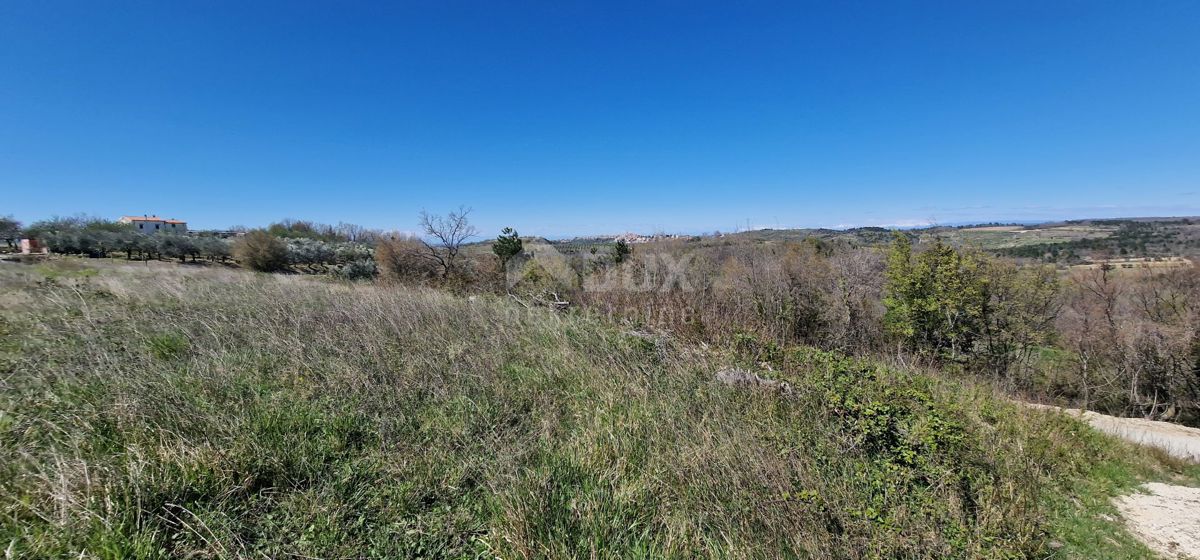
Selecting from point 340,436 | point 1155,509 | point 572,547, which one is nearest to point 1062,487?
point 1155,509

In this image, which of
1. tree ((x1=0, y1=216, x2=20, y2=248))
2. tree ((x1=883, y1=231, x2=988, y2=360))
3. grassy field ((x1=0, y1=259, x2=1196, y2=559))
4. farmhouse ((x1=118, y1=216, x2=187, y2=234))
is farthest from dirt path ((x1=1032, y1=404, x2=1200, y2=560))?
farmhouse ((x1=118, y1=216, x2=187, y2=234))

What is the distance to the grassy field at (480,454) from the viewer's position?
6.21 ft

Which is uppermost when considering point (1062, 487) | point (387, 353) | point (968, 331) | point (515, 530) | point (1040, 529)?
point (387, 353)

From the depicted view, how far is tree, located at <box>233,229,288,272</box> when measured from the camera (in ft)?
105

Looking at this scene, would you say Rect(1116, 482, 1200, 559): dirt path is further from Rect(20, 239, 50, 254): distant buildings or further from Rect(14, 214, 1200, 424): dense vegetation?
Rect(20, 239, 50, 254): distant buildings

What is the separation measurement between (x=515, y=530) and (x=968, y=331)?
17.8m

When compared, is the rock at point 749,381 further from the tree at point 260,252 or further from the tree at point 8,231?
the tree at point 8,231

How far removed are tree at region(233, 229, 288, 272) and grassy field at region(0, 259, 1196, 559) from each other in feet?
114

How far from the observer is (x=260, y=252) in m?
32.2

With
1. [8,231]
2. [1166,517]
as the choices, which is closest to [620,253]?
[1166,517]

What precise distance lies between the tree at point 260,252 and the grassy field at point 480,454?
34626 millimetres

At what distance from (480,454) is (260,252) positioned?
1588 inches

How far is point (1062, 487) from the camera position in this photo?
12.4 feet

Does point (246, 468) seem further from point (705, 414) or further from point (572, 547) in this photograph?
point (705, 414)
